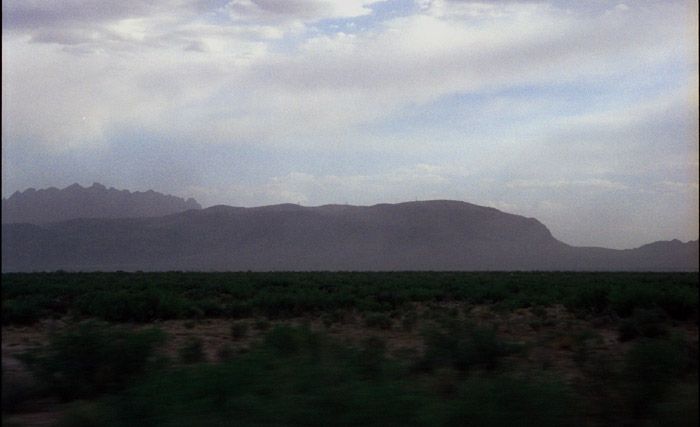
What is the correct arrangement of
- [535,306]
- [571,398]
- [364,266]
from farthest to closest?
1. [364,266]
2. [535,306]
3. [571,398]

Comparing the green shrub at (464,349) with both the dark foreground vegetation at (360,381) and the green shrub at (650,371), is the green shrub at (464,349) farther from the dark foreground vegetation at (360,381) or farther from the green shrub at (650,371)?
the green shrub at (650,371)

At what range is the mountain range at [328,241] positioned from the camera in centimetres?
14638

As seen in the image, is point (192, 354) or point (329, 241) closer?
point (192, 354)

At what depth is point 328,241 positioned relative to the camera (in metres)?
160

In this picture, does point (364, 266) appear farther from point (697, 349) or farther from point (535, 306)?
point (697, 349)

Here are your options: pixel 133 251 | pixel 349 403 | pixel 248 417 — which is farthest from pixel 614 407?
pixel 133 251

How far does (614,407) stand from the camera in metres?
9.64

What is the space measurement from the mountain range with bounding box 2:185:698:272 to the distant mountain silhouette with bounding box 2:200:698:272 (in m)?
0.26

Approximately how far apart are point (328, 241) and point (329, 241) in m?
0.36

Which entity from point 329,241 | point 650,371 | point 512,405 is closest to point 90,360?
point 512,405

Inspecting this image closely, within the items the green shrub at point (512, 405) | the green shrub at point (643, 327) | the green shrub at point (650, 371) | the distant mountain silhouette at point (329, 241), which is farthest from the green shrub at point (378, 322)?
the distant mountain silhouette at point (329, 241)

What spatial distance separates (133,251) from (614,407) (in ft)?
499

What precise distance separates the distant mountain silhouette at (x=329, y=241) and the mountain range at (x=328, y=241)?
0.26 meters

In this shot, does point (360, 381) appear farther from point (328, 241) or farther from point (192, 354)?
point (328, 241)
